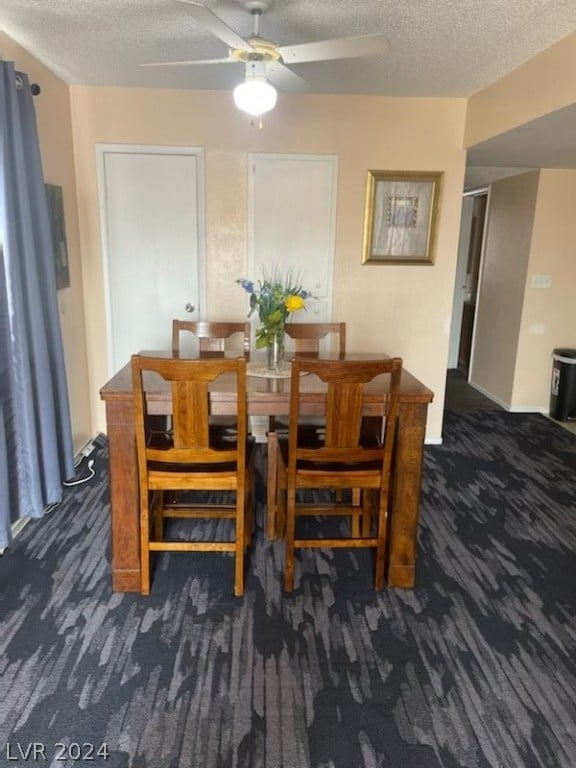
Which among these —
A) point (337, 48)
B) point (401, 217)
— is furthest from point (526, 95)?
point (337, 48)

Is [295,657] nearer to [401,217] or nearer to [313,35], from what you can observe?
[313,35]

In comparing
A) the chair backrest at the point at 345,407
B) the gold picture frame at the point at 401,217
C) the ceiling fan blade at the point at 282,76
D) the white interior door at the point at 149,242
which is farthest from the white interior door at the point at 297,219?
the chair backrest at the point at 345,407

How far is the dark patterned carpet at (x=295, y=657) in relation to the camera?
63.4 inches

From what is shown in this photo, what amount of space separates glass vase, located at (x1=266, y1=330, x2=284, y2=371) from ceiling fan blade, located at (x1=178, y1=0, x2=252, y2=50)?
1257 mm

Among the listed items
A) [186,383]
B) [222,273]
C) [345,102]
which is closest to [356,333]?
[222,273]

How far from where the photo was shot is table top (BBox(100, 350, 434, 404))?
220 centimetres

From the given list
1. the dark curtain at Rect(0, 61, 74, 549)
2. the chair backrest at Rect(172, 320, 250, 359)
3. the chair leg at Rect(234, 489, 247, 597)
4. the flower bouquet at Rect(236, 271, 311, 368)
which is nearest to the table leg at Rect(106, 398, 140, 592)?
the chair leg at Rect(234, 489, 247, 597)

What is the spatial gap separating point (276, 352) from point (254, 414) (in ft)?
1.74

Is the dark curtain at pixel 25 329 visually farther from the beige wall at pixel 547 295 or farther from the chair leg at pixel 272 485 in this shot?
the beige wall at pixel 547 295

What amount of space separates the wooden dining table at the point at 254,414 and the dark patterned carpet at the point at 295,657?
0.16 m

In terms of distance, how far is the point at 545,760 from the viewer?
5.17 feet

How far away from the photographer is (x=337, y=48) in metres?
2.12

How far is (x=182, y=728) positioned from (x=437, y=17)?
3.03 m

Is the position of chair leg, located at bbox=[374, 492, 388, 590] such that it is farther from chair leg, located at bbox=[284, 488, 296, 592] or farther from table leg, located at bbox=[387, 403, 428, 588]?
chair leg, located at bbox=[284, 488, 296, 592]
